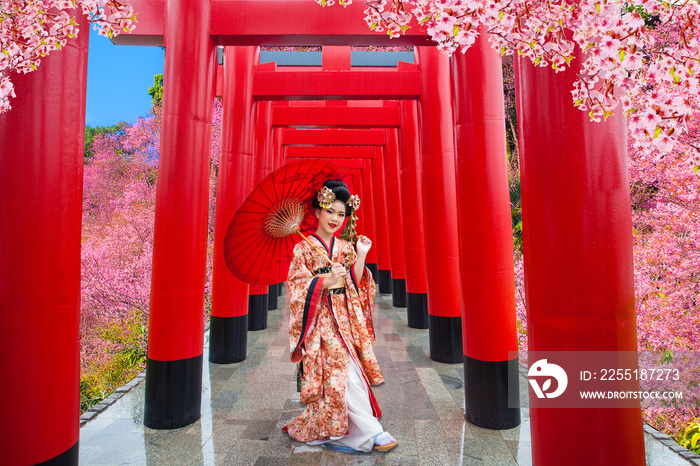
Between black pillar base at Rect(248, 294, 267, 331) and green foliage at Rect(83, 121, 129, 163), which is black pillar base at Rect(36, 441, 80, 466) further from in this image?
green foliage at Rect(83, 121, 129, 163)

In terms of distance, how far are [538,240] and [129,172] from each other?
14695 mm

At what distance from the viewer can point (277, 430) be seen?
3350 millimetres

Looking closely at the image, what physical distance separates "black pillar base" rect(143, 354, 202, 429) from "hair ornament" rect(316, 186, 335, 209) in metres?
1.86

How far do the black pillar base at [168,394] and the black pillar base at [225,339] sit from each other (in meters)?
1.72

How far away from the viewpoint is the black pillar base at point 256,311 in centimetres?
736

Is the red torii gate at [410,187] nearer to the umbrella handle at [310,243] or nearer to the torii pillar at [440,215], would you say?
the torii pillar at [440,215]

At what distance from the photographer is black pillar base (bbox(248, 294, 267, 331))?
736cm

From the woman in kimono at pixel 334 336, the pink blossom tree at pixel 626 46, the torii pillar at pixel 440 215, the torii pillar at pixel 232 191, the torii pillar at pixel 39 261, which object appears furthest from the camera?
the torii pillar at pixel 440 215

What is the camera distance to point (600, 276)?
5.40 feet

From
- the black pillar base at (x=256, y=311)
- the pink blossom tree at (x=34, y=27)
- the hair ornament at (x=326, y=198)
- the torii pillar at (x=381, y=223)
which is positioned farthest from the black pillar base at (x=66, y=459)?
the torii pillar at (x=381, y=223)

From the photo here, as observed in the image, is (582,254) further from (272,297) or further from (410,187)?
(272,297)

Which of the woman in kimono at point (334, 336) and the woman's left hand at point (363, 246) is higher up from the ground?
the woman's left hand at point (363, 246)

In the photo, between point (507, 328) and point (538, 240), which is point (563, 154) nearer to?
point (538, 240)

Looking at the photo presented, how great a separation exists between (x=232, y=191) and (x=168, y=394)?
2719 millimetres
